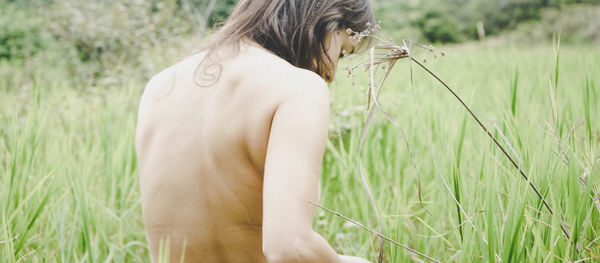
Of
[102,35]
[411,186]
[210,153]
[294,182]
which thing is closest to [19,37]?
[102,35]

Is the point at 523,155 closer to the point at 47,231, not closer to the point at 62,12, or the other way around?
the point at 47,231

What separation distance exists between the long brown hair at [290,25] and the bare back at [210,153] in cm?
10

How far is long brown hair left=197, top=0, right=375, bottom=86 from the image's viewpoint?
3.28 feet

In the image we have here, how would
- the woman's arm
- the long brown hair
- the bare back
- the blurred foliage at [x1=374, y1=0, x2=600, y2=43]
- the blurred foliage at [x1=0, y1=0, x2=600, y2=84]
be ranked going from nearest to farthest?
the woman's arm → the bare back → the long brown hair → the blurred foliage at [x1=0, y1=0, x2=600, y2=84] → the blurred foliage at [x1=374, y1=0, x2=600, y2=43]

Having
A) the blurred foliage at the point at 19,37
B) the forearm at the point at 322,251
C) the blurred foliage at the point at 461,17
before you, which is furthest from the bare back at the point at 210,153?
the blurred foliage at the point at 461,17

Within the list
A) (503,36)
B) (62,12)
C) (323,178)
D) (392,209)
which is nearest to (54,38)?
(62,12)

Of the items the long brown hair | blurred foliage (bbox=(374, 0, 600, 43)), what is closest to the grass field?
the long brown hair

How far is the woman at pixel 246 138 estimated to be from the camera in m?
0.70

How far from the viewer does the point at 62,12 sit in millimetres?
5105

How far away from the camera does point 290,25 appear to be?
102 cm

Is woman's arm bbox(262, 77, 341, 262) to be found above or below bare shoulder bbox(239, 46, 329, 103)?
below

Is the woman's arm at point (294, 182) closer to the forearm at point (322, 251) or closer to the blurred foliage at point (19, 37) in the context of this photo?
the forearm at point (322, 251)

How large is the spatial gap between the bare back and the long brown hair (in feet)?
0.32

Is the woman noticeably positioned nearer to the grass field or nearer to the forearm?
the forearm
